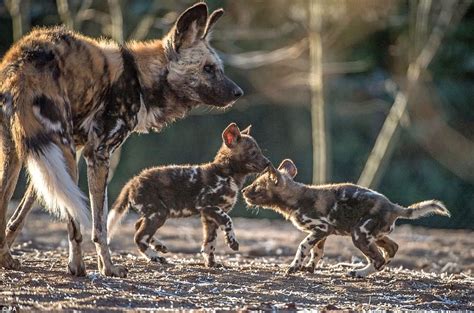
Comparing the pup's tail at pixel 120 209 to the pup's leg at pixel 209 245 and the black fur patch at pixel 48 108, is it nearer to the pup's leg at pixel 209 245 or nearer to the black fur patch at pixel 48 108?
the pup's leg at pixel 209 245

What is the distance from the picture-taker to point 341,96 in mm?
16859

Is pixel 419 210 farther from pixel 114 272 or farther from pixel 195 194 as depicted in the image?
pixel 114 272

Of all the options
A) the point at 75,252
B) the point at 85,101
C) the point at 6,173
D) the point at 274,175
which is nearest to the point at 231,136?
the point at 274,175

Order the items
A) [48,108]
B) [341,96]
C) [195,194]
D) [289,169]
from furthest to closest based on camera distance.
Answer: [341,96] < [289,169] < [195,194] < [48,108]

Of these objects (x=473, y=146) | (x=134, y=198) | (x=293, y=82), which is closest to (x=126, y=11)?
(x=293, y=82)

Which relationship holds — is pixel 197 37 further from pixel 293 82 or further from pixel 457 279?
pixel 293 82

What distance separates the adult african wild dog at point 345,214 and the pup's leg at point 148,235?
833 mm

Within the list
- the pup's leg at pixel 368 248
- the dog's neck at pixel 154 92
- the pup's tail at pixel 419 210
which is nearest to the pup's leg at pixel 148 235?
the dog's neck at pixel 154 92

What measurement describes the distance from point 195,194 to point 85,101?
4.50 feet

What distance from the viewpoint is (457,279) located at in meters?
7.51

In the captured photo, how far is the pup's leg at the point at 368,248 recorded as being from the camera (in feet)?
23.4

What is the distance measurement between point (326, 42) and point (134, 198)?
782 cm

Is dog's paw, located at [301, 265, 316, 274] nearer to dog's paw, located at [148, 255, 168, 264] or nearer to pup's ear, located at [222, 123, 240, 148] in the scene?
dog's paw, located at [148, 255, 168, 264]

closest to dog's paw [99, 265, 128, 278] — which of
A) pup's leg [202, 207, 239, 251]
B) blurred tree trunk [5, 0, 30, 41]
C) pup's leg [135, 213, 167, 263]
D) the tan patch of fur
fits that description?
pup's leg [135, 213, 167, 263]
